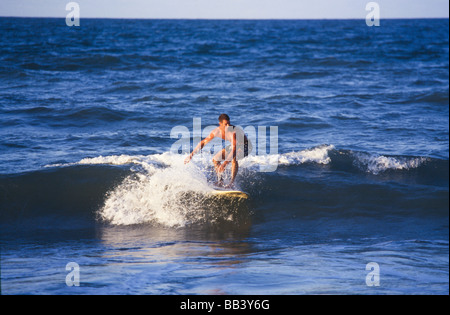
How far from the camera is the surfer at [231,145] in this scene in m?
8.70

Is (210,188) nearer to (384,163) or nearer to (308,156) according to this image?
(308,156)

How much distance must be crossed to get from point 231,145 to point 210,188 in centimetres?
93

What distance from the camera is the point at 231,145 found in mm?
8766

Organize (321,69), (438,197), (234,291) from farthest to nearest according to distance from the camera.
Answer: (321,69) < (438,197) < (234,291)

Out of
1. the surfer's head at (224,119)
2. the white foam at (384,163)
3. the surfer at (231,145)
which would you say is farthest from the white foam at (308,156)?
the surfer's head at (224,119)

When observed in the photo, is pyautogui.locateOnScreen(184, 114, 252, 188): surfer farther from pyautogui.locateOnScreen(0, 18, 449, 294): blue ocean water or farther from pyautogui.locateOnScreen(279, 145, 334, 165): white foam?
pyautogui.locateOnScreen(279, 145, 334, 165): white foam

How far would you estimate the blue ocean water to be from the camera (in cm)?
523

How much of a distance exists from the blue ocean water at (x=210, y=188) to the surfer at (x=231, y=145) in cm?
52

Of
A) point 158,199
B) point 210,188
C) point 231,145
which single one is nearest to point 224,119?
point 231,145

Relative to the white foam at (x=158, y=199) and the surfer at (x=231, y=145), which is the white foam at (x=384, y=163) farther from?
the white foam at (x=158, y=199)
